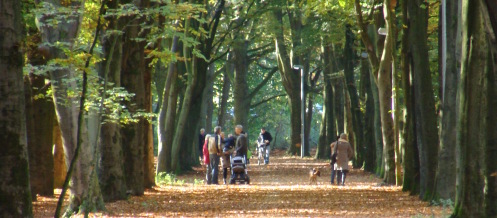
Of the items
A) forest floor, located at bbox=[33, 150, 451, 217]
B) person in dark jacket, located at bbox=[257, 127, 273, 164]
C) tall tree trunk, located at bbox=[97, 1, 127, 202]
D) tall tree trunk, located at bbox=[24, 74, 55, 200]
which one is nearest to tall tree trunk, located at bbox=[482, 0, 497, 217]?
forest floor, located at bbox=[33, 150, 451, 217]

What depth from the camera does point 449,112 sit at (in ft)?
55.3

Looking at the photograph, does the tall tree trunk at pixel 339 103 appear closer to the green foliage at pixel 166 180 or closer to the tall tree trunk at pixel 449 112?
the green foliage at pixel 166 180

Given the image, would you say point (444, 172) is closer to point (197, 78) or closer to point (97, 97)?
point (97, 97)

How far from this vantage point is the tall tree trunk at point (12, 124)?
853cm

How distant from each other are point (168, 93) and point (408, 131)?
9485mm

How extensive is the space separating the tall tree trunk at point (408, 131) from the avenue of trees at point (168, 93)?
1.6 inches

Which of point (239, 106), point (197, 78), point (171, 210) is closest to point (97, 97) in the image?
point (171, 210)

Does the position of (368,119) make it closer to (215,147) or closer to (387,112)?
(387,112)

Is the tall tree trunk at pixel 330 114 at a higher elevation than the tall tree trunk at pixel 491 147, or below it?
higher

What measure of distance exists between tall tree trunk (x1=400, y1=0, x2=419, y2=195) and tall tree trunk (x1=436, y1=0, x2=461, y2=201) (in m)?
3.40

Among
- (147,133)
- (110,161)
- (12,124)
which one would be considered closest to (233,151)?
A: (147,133)

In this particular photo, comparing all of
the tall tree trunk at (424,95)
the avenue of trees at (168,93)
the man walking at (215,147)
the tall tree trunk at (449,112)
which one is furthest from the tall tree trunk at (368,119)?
the tall tree trunk at (449,112)

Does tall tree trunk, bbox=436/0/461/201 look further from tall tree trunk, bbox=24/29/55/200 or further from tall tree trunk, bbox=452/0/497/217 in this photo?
tall tree trunk, bbox=24/29/55/200

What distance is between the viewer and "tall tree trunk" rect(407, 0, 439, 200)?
760 inches
